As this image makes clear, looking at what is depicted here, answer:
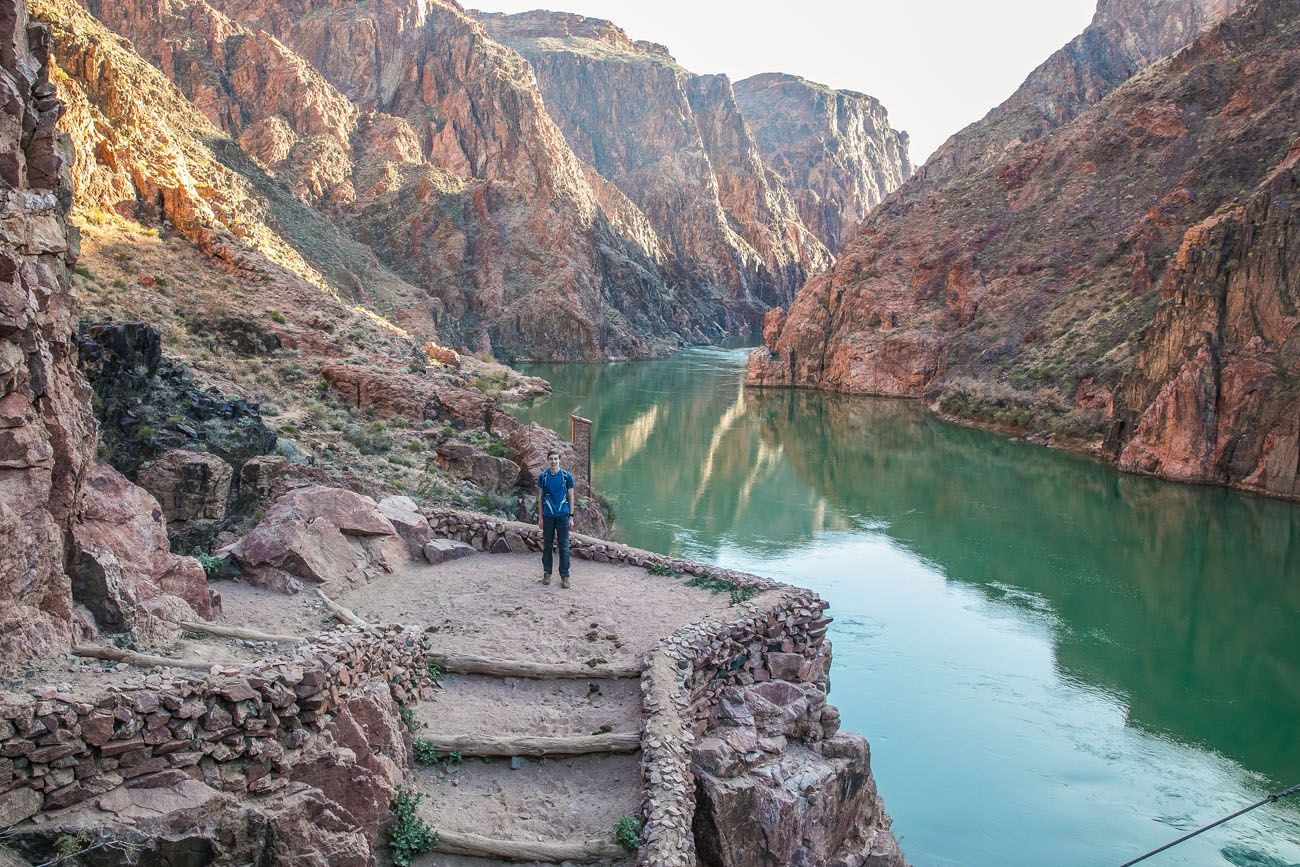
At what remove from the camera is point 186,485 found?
427 inches

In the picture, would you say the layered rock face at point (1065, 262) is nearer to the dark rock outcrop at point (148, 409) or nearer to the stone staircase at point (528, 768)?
the stone staircase at point (528, 768)

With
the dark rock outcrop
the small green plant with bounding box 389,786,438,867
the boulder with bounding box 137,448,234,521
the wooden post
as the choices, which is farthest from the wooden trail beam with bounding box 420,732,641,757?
the wooden post

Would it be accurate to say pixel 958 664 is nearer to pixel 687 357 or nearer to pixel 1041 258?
pixel 1041 258

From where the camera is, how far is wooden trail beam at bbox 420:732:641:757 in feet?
24.6

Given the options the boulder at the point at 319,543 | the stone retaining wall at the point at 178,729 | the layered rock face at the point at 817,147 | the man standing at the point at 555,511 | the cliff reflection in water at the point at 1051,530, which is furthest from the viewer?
the layered rock face at the point at 817,147

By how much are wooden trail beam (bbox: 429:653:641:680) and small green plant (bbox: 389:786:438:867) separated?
2.01 m

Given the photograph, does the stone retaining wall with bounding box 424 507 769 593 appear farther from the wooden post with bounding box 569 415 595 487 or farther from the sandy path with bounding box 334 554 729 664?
the wooden post with bounding box 569 415 595 487

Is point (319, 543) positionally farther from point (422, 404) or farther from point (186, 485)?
point (422, 404)

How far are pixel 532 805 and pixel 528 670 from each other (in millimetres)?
1712

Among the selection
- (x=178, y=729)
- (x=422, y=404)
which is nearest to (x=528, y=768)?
(x=178, y=729)

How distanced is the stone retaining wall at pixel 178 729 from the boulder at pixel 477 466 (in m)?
9.87

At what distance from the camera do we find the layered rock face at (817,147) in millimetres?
173875

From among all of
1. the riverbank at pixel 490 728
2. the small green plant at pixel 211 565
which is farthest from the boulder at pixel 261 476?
the small green plant at pixel 211 565

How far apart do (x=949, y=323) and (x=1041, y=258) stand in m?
6.24
